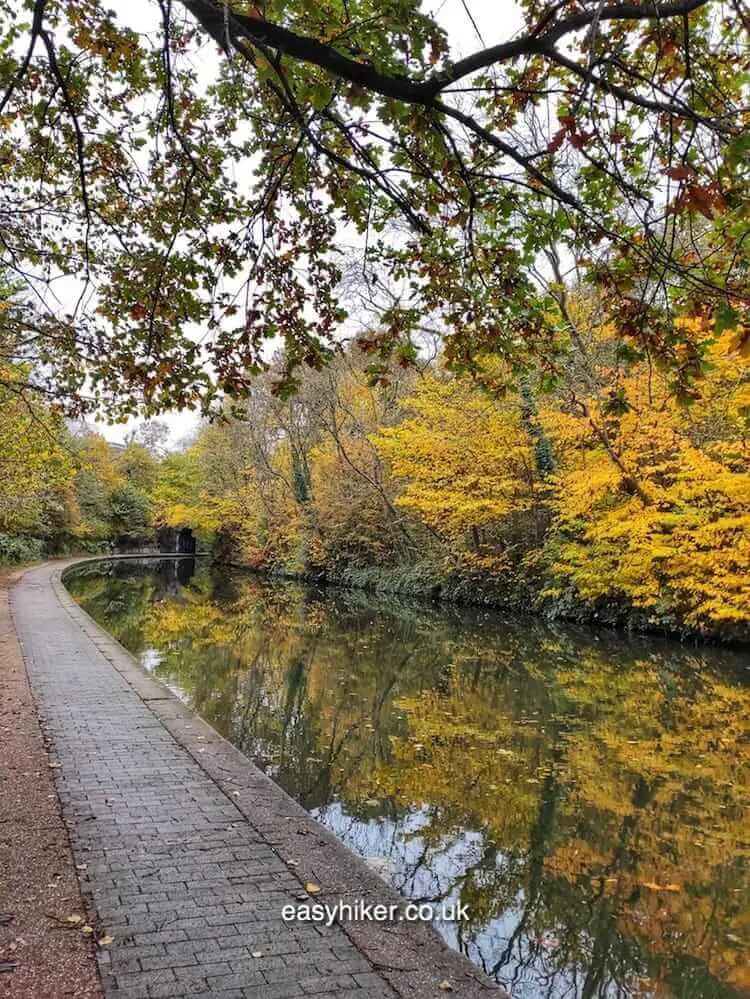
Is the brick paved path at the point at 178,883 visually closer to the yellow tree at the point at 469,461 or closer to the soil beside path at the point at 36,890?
the soil beside path at the point at 36,890

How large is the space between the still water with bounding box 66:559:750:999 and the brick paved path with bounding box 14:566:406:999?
119cm

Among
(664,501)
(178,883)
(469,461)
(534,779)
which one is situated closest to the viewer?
(178,883)

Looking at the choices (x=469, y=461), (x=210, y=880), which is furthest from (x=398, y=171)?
(x=469, y=461)

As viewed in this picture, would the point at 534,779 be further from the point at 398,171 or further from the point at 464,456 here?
the point at 464,456

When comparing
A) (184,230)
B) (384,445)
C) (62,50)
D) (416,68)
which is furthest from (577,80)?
(384,445)

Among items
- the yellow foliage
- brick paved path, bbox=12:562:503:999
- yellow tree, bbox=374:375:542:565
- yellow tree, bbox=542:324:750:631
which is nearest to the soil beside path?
brick paved path, bbox=12:562:503:999

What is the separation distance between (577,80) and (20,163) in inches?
224

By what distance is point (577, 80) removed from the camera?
15.3ft

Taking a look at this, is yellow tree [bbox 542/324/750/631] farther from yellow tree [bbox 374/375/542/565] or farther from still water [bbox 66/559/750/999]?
yellow tree [bbox 374/375/542/565]

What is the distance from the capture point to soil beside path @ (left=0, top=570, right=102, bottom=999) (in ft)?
10.2

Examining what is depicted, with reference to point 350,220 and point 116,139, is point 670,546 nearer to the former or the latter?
point 350,220

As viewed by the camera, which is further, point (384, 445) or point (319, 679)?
point (384, 445)

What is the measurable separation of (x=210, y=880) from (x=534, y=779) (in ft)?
13.0

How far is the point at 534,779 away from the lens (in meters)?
7.20
